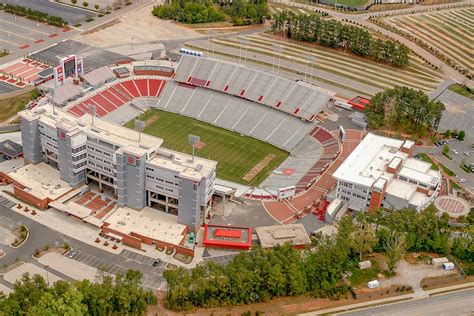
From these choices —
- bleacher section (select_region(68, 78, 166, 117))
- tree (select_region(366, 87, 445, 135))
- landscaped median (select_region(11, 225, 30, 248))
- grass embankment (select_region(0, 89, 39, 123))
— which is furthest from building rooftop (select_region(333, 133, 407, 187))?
grass embankment (select_region(0, 89, 39, 123))

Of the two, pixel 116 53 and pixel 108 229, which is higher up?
pixel 116 53

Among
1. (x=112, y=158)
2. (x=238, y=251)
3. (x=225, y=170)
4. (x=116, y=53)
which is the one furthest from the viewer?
(x=116, y=53)

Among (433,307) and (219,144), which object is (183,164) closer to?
(219,144)

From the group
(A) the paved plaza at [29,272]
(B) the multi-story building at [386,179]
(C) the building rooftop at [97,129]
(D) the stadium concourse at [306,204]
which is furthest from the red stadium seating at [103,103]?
(B) the multi-story building at [386,179]

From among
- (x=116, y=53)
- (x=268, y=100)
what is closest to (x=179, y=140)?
(x=268, y=100)

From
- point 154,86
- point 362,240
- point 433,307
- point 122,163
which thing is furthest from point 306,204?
point 154,86

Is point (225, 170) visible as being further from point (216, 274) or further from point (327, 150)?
point (216, 274)

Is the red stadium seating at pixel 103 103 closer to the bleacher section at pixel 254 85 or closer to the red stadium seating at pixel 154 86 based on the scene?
the red stadium seating at pixel 154 86

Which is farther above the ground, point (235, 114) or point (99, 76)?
point (99, 76)
